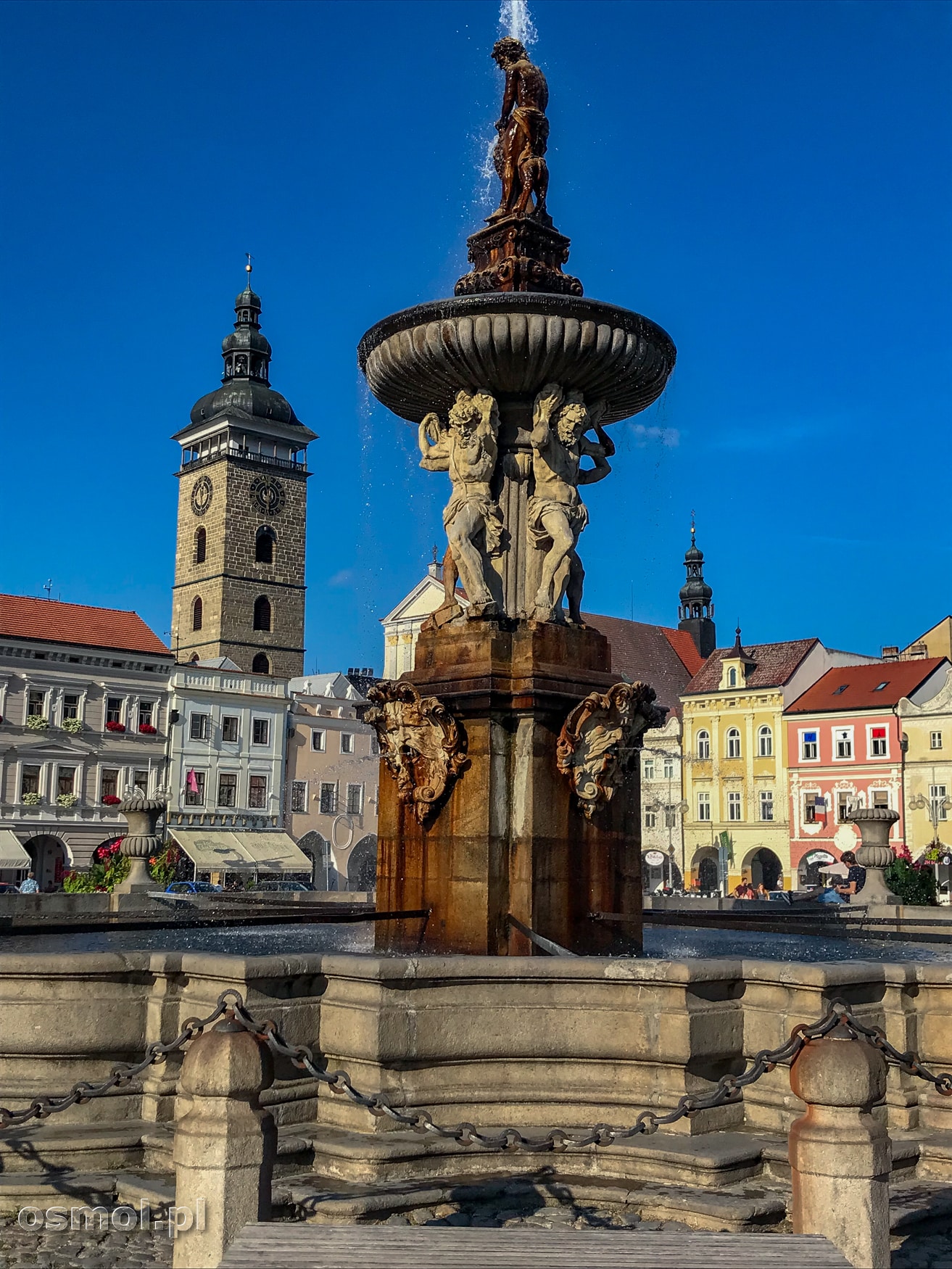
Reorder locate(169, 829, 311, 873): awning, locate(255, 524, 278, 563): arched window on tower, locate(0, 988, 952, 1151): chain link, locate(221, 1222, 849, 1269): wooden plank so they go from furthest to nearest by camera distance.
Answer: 1. locate(255, 524, 278, 563): arched window on tower
2. locate(169, 829, 311, 873): awning
3. locate(0, 988, 952, 1151): chain link
4. locate(221, 1222, 849, 1269): wooden plank

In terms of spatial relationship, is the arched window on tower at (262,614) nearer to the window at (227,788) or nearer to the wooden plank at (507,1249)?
the window at (227,788)

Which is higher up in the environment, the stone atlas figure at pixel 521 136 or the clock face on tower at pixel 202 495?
the clock face on tower at pixel 202 495

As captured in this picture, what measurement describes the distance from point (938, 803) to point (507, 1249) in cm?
5281

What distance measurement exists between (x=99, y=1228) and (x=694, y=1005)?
9.58 ft

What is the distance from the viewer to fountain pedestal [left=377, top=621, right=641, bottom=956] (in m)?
9.22

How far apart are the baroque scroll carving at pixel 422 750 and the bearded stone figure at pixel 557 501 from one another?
1183 millimetres

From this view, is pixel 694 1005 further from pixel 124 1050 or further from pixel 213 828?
pixel 213 828

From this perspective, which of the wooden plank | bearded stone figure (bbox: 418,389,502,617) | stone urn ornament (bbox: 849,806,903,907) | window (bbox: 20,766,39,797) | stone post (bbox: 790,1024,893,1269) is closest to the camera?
the wooden plank

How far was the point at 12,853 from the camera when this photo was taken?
4684 centimetres

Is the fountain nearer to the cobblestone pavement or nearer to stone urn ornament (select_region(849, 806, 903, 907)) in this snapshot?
the cobblestone pavement

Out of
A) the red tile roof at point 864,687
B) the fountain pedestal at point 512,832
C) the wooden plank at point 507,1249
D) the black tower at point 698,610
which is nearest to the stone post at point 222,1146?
the wooden plank at point 507,1249

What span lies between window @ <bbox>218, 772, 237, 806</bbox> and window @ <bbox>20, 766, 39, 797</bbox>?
8.81 m

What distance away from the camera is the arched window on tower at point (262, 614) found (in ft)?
306

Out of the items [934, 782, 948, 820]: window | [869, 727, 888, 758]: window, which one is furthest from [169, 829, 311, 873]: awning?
[934, 782, 948, 820]: window
